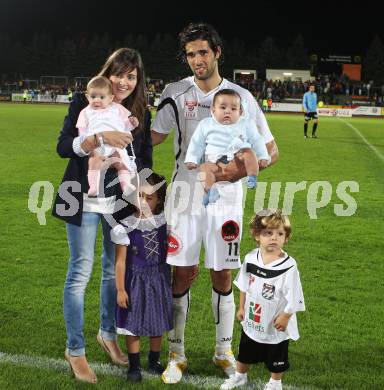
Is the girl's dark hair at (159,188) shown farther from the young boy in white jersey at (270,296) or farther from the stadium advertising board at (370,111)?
the stadium advertising board at (370,111)

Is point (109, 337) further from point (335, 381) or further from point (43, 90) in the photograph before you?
point (43, 90)

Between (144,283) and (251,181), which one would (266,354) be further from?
(251,181)

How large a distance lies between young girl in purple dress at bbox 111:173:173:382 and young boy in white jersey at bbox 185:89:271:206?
46 cm

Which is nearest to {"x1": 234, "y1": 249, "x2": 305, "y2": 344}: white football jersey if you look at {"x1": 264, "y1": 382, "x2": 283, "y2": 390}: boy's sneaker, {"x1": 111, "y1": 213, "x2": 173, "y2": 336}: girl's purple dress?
{"x1": 264, "y1": 382, "x2": 283, "y2": 390}: boy's sneaker

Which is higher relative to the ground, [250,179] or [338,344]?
[250,179]

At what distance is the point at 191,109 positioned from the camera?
3.69 meters

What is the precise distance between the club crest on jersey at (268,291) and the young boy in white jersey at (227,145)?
577mm

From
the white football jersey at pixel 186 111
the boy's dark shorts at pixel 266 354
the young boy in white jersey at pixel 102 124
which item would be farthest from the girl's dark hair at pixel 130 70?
the boy's dark shorts at pixel 266 354

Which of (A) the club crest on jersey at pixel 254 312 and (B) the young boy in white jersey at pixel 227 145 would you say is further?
(A) the club crest on jersey at pixel 254 312

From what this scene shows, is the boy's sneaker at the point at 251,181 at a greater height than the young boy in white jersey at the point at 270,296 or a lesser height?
greater

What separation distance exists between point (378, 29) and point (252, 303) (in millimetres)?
116929

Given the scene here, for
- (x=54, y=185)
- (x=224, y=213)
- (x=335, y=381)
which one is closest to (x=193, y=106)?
(x=224, y=213)

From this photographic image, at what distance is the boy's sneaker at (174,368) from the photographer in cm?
363

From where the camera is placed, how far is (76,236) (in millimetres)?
3510
